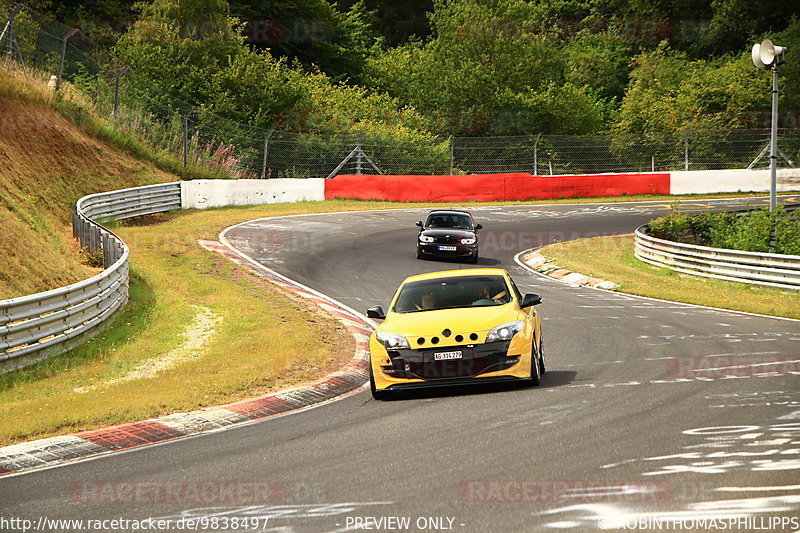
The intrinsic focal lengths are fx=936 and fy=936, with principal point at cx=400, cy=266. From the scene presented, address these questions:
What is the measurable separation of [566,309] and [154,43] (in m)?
34.3

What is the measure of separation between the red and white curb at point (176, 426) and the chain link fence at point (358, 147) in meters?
26.3

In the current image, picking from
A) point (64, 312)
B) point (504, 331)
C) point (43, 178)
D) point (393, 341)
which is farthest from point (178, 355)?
point (43, 178)

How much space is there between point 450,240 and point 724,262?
7156 millimetres

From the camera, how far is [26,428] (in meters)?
9.45

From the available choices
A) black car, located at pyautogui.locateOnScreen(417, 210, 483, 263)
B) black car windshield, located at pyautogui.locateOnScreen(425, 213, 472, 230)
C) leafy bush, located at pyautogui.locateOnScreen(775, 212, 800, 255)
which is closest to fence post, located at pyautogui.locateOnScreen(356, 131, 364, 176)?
black car windshield, located at pyautogui.locateOnScreen(425, 213, 472, 230)

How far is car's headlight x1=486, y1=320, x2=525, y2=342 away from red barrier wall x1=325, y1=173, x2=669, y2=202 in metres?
30.6

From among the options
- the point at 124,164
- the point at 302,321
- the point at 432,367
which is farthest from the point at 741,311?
the point at 124,164

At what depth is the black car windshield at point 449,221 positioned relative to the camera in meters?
26.3

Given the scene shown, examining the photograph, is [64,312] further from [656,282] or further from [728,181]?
[728,181]

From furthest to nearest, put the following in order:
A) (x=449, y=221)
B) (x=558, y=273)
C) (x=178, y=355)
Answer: (x=449, y=221) < (x=558, y=273) < (x=178, y=355)

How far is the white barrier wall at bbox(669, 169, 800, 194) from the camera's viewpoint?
44.2 m

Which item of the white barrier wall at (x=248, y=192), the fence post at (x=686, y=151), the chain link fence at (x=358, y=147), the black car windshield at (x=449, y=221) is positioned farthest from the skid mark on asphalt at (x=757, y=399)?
the fence post at (x=686, y=151)

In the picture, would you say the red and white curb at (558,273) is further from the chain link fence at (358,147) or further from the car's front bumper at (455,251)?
the chain link fence at (358,147)

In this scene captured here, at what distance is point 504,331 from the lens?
1041 cm
